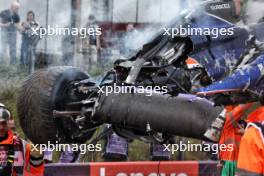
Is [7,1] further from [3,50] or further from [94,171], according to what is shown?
[94,171]

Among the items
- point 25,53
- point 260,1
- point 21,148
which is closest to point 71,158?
point 25,53

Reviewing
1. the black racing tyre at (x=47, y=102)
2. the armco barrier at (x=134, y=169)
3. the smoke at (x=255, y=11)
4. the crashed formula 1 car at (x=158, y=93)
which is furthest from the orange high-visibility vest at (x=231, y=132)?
the armco barrier at (x=134, y=169)

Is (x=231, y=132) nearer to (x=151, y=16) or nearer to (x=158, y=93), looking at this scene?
(x=158, y=93)

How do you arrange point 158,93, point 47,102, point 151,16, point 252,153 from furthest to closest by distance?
point 151,16
point 47,102
point 158,93
point 252,153

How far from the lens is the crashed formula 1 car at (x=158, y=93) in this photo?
17.0ft

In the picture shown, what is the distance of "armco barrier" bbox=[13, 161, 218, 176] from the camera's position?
21.7ft

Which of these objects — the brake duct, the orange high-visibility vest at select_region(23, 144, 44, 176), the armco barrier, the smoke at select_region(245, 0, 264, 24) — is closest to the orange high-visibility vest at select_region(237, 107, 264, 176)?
the brake duct

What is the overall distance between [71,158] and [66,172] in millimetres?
521

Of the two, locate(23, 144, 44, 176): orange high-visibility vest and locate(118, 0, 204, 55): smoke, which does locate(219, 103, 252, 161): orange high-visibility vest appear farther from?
locate(23, 144, 44, 176): orange high-visibility vest

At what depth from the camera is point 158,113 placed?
17.6ft

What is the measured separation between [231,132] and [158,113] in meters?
0.61

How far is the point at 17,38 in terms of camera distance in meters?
7.07

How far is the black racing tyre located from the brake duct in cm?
52

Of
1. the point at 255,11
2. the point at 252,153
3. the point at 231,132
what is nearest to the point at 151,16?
the point at 255,11
